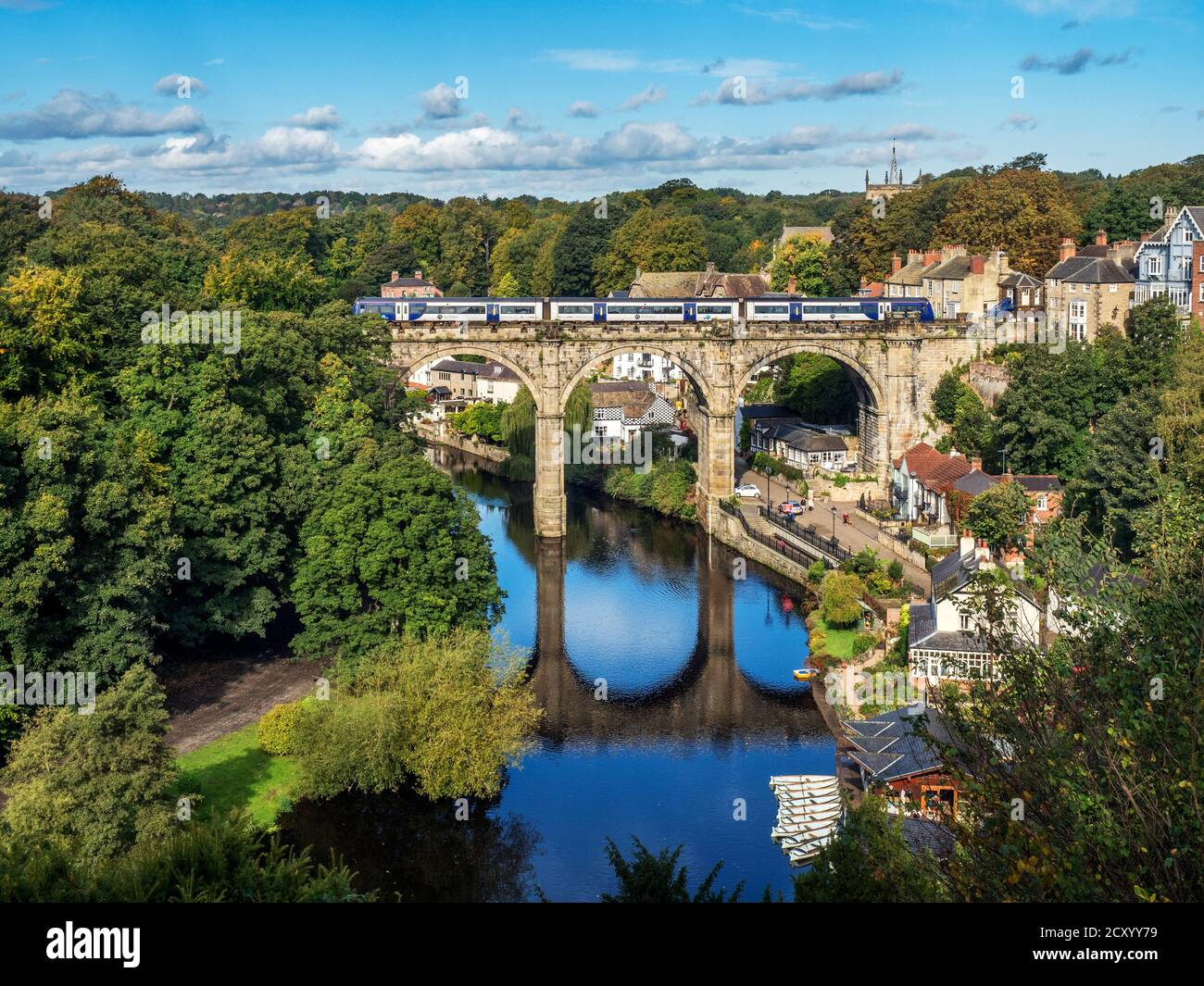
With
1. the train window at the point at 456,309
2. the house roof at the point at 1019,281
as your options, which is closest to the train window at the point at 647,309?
the train window at the point at 456,309

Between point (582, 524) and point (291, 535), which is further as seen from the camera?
point (582, 524)

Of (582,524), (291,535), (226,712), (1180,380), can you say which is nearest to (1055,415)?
(1180,380)

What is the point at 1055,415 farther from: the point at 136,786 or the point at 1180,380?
the point at 136,786

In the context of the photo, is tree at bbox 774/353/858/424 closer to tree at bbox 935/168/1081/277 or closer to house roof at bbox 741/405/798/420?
house roof at bbox 741/405/798/420

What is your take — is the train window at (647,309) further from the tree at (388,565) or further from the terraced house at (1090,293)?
the tree at (388,565)

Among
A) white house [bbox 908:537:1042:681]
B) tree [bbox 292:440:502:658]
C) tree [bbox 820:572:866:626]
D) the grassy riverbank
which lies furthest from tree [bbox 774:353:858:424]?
the grassy riverbank
